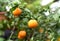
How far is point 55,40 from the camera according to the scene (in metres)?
1.47

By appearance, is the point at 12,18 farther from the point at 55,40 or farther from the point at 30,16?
the point at 55,40

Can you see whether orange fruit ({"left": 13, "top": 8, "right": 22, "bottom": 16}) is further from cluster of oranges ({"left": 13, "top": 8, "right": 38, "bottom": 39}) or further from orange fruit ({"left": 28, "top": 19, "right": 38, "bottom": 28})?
orange fruit ({"left": 28, "top": 19, "right": 38, "bottom": 28})

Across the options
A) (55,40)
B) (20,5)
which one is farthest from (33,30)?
(55,40)

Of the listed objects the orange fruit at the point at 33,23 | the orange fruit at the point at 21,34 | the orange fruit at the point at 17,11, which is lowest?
the orange fruit at the point at 21,34

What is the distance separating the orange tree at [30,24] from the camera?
160cm

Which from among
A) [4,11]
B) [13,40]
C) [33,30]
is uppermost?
[4,11]

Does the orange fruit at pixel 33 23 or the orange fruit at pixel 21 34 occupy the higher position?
the orange fruit at pixel 33 23

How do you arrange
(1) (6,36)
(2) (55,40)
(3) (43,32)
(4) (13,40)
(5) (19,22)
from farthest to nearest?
1. (1) (6,36)
2. (4) (13,40)
3. (5) (19,22)
4. (3) (43,32)
5. (2) (55,40)

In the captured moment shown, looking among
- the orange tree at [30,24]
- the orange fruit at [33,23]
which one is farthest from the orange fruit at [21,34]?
the orange fruit at [33,23]

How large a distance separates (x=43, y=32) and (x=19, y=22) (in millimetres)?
247

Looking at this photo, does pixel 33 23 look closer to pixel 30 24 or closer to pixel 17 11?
pixel 30 24

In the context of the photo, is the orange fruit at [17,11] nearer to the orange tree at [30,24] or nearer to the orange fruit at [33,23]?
the orange tree at [30,24]

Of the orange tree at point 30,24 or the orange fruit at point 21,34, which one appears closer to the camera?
the orange tree at point 30,24

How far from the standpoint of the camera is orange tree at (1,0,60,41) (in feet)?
5.24
